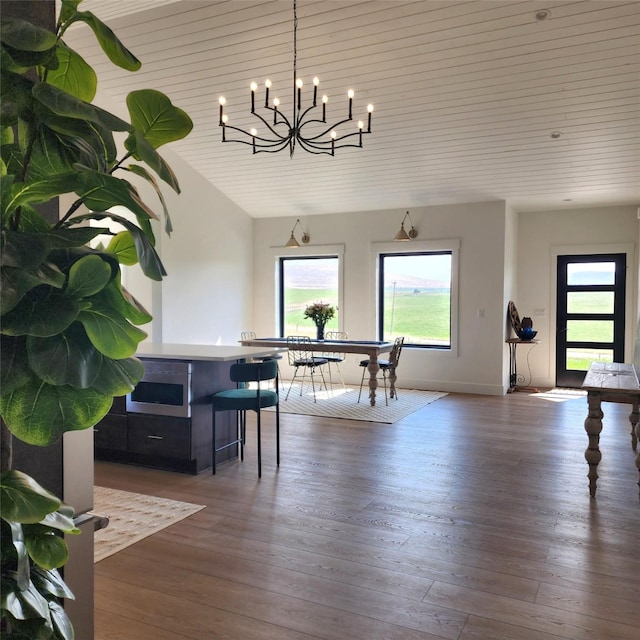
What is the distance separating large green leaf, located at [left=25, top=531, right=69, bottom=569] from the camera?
31.5 inches

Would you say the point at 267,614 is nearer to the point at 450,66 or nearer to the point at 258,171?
the point at 450,66

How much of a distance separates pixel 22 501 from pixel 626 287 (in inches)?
325

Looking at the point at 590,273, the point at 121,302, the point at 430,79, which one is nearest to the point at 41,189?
the point at 121,302

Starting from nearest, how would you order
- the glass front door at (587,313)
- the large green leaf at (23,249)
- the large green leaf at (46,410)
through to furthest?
the large green leaf at (23,249) < the large green leaf at (46,410) < the glass front door at (587,313)

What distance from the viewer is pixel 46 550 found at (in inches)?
31.8

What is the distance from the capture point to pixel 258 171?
732 cm

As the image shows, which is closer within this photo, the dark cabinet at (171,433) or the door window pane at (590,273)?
the dark cabinet at (171,433)

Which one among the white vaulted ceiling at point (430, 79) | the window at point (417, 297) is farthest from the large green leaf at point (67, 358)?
the window at point (417, 297)

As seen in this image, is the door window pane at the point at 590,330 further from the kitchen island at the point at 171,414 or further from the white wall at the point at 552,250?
the kitchen island at the point at 171,414

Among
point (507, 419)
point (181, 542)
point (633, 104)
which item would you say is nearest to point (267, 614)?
point (181, 542)

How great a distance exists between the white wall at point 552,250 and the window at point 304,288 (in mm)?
2836

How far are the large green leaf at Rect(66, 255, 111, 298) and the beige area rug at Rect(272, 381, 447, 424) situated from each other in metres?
5.13

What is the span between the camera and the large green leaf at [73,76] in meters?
0.90

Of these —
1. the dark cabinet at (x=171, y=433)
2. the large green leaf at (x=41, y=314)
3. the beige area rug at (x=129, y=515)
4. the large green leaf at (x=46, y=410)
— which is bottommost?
the beige area rug at (x=129, y=515)
